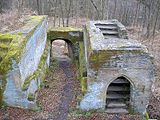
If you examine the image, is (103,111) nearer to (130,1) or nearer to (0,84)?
(0,84)

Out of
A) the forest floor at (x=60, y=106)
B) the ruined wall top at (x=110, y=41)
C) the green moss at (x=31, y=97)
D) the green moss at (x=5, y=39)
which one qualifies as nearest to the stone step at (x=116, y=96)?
the forest floor at (x=60, y=106)

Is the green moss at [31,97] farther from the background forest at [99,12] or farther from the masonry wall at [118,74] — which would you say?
the background forest at [99,12]

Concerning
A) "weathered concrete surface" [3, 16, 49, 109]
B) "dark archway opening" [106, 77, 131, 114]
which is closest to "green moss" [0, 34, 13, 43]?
"weathered concrete surface" [3, 16, 49, 109]

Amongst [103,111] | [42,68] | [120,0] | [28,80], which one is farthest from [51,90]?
[120,0]

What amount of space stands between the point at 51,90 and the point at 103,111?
12.7 feet

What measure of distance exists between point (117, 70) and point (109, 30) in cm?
765

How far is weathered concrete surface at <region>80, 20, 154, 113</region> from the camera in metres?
13.1

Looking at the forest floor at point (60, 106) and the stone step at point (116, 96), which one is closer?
the forest floor at point (60, 106)

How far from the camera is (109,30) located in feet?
67.1

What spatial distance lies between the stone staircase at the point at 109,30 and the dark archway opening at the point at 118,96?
5570mm

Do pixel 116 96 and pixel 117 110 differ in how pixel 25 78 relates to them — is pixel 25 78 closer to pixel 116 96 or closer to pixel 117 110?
pixel 116 96

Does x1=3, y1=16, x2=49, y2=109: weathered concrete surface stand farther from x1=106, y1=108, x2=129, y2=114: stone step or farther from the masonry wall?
x1=106, y1=108, x2=129, y2=114: stone step

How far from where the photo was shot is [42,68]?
17.5 m

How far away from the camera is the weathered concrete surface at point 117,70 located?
13.1 m
